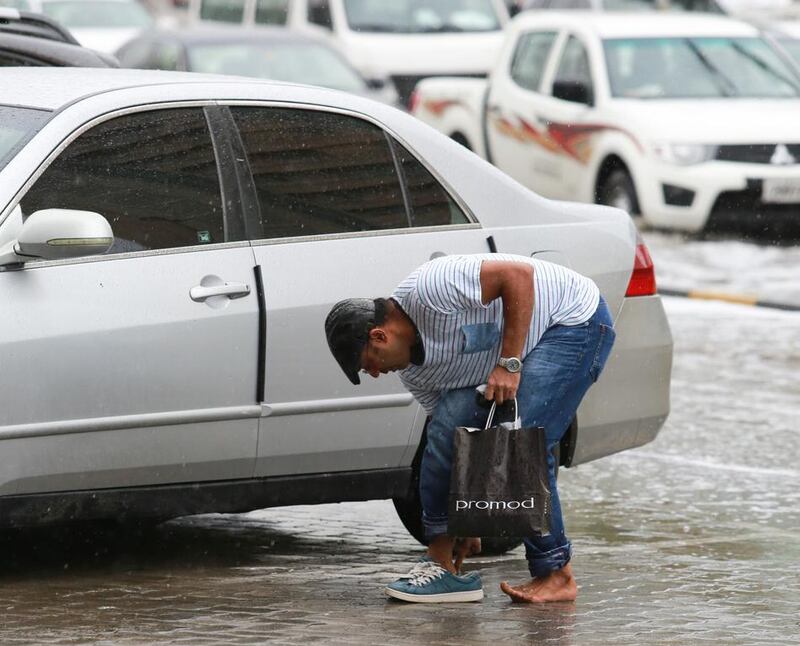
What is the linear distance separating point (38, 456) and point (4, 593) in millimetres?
537

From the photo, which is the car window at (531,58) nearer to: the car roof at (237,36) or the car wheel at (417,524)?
the car roof at (237,36)

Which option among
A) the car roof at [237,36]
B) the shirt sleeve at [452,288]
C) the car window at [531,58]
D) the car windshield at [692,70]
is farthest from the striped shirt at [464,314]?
the car roof at [237,36]

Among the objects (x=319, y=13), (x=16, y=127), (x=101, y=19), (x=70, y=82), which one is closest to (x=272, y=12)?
(x=319, y=13)

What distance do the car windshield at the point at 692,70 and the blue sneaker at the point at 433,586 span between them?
36.9ft

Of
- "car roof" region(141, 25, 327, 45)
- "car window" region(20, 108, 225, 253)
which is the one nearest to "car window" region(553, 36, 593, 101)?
"car roof" region(141, 25, 327, 45)

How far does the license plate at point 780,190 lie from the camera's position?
1634 cm

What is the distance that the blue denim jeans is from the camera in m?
5.98

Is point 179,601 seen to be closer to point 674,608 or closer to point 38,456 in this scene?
point 38,456

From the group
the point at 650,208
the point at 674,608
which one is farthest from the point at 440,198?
the point at 650,208

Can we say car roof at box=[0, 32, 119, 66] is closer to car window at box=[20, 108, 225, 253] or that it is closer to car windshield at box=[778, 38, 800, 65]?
car window at box=[20, 108, 225, 253]

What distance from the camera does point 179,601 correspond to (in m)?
6.14

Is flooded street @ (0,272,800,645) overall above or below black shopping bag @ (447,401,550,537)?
below

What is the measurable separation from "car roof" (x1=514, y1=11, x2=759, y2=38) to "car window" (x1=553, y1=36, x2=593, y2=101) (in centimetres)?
15

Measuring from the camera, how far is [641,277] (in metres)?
7.06
